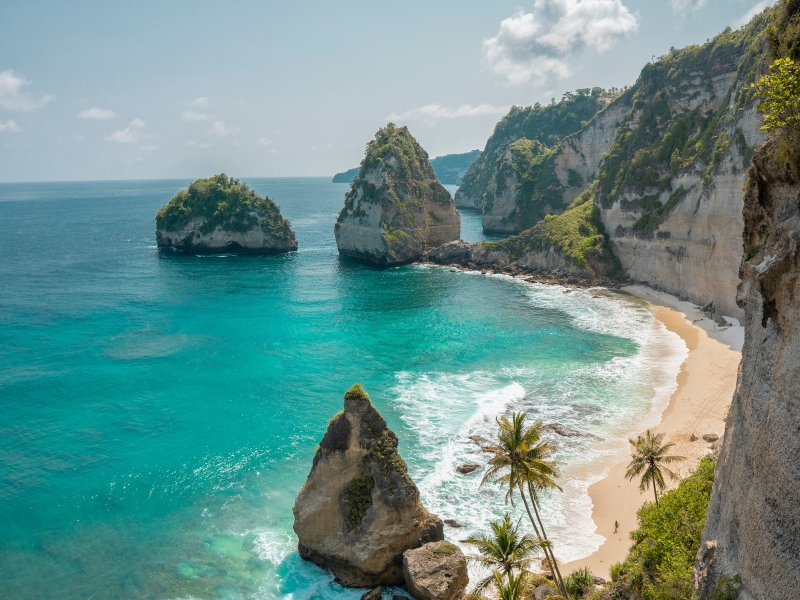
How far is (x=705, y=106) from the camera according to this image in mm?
76062

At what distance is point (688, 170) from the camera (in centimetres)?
6906

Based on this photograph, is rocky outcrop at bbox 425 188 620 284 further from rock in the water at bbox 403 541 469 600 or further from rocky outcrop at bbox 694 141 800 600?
rocky outcrop at bbox 694 141 800 600

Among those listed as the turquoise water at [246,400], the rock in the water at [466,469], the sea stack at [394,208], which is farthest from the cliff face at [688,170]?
the rock in the water at [466,469]

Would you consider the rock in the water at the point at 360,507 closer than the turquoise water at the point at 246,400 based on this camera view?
Yes

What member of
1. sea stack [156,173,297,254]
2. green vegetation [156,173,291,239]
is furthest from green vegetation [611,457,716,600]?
green vegetation [156,173,291,239]

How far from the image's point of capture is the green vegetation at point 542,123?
15490cm

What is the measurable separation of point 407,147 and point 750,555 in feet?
332

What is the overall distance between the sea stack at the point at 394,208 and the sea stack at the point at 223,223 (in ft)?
48.7

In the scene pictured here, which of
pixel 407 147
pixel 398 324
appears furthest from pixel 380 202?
pixel 398 324

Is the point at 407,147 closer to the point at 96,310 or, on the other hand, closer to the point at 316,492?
the point at 96,310

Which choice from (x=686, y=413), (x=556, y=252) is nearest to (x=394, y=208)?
(x=556, y=252)

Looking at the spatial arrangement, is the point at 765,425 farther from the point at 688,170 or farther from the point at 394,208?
the point at 394,208

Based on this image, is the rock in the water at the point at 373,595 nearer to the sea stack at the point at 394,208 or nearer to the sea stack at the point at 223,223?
the sea stack at the point at 394,208

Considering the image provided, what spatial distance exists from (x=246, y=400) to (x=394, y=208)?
6139 centimetres
